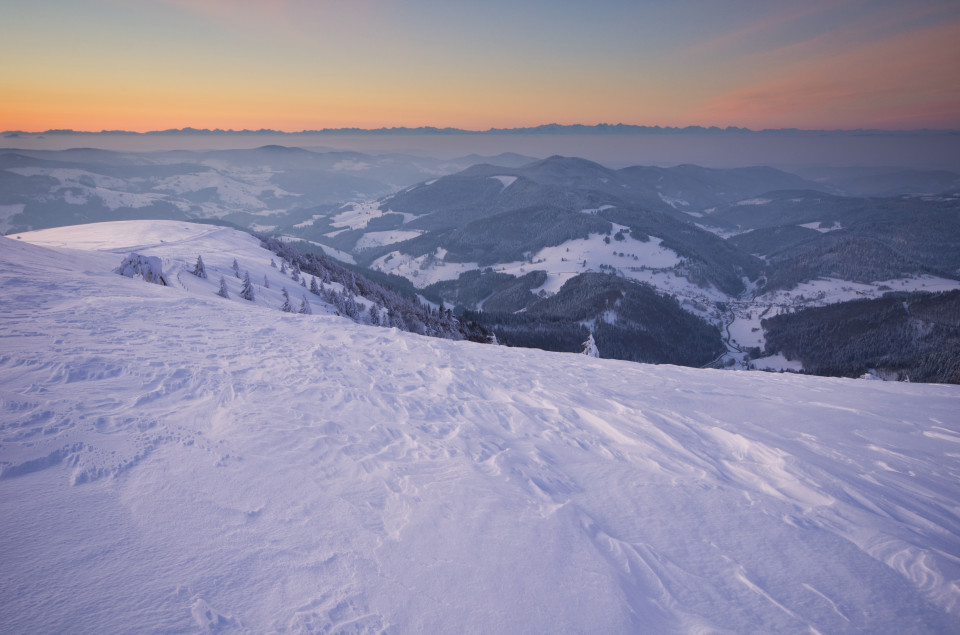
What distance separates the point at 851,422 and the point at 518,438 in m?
9.39

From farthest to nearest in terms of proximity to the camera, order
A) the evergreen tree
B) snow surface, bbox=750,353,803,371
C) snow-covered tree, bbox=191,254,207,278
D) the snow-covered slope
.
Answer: snow surface, bbox=750,353,803,371 → the evergreen tree → snow-covered tree, bbox=191,254,207,278 → the snow-covered slope

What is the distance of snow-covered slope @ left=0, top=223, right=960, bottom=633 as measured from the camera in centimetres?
442

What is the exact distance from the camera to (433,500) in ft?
20.6

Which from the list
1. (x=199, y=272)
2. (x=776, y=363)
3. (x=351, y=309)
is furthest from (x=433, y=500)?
(x=776, y=363)

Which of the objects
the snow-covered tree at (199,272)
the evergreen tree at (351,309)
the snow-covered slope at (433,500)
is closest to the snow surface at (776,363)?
the evergreen tree at (351,309)

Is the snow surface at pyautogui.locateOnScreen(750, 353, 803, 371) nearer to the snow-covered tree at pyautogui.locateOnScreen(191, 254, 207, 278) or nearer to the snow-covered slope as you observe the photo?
the snow-covered slope

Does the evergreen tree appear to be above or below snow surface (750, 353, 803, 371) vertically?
above

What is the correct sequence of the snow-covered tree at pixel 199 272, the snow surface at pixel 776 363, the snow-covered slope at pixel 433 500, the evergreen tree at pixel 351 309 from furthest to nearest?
1. the snow surface at pixel 776 363
2. the evergreen tree at pixel 351 309
3. the snow-covered tree at pixel 199 272
4. the snow-covered slope at pixel 433 500

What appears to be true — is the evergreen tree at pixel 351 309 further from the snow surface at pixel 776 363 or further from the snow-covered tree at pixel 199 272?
the snow surface at pixel 776 363

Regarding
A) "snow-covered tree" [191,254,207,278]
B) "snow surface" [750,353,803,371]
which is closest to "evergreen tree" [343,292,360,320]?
"snow-covered tree" [191,254,207,278]

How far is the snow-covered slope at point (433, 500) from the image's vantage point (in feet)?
14.5

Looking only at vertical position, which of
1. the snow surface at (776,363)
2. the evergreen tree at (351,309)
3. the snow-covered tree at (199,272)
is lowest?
the snow surface at (776,363)

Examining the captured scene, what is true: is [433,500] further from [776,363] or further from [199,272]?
[776,363]

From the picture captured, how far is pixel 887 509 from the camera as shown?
22.8 feet
